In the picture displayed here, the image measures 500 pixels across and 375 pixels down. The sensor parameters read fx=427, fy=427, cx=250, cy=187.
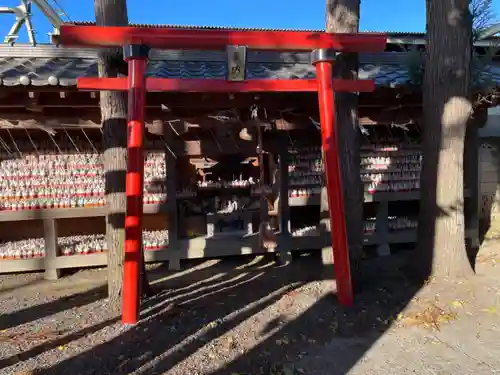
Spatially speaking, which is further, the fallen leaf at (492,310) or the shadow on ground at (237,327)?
the fallen leaf at (492,310)

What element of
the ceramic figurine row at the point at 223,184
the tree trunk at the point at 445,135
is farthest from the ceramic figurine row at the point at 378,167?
the tree trunk at the point at 445,135

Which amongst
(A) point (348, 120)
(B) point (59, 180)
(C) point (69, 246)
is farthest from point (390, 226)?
(B) point (59, 180)

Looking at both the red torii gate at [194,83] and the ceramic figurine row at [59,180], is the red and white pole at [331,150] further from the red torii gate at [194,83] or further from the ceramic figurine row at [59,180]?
the ceramic figurine row at [59,180]

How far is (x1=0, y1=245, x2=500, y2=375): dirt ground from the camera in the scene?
11.0 ft

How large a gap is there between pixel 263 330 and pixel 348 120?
2.38 m

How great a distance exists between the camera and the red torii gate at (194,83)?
12.3 feet

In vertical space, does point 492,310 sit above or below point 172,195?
below

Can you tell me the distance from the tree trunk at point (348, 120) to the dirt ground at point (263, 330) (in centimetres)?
77

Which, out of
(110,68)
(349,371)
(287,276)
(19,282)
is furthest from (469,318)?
(19,282)

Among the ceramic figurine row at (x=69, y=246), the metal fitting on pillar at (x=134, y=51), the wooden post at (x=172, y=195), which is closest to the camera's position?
the metal fitting on pillar at (x=134, y=51)

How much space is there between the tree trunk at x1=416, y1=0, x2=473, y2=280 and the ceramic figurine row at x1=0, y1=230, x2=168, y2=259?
152 inches

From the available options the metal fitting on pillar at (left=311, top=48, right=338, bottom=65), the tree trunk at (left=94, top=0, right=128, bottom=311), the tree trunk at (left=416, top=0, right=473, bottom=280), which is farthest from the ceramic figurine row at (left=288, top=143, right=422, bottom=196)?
the tree trunk at (left=94, top=0, right=128, bottom=311)

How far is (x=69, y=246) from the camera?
654 cm

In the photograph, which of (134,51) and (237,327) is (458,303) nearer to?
(237,327)
